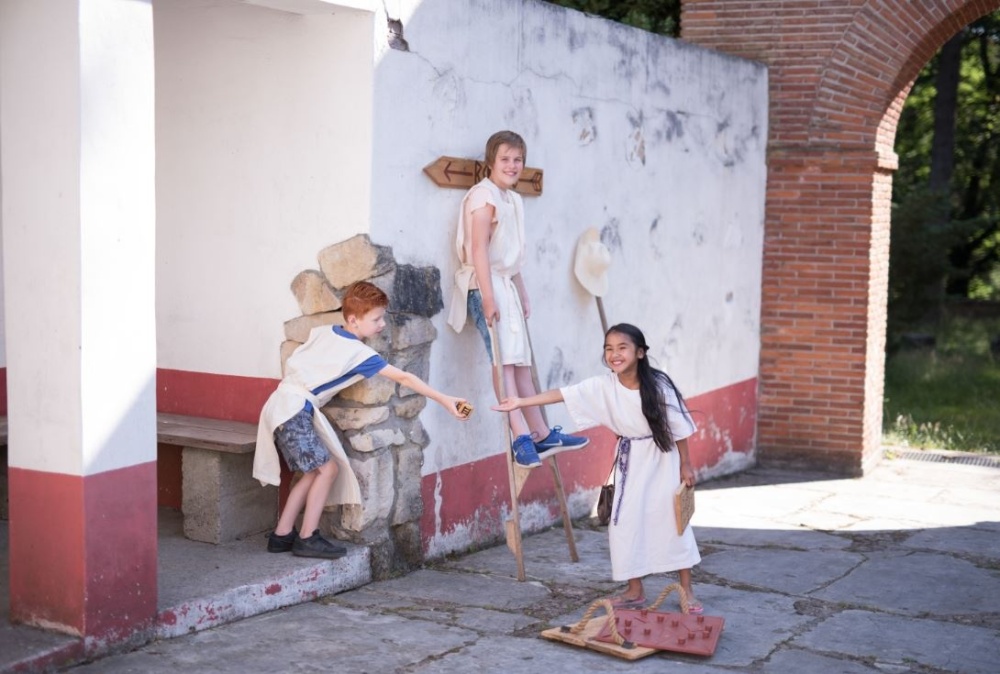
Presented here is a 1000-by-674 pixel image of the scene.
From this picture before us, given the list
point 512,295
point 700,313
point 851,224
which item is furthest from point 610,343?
point 851,224

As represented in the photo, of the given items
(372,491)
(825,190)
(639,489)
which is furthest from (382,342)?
(825,190)

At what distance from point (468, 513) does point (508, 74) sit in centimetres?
225

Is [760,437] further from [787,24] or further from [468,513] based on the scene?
[468,513]

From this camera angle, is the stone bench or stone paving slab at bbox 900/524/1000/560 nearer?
the stone bench

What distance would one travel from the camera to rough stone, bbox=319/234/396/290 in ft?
18.7

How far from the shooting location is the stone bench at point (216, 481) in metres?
5.68

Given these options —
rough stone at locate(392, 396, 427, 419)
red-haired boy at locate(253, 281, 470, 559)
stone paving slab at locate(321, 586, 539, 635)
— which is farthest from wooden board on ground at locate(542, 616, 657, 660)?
rough stone at locate(392, 396, 427, 419)

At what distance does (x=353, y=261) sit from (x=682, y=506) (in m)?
1.78

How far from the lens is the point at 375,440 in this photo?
5797 mm

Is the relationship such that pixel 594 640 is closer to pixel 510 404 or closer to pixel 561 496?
pixel 510 404

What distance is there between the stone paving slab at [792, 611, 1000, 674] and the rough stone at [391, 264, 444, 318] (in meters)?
2.22

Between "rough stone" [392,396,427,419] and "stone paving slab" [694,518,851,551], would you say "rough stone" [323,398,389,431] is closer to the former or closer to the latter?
"rough stone" [392,396,427,419]

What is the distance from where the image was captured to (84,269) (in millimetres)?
4398

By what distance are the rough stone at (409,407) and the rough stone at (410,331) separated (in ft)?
0.83
